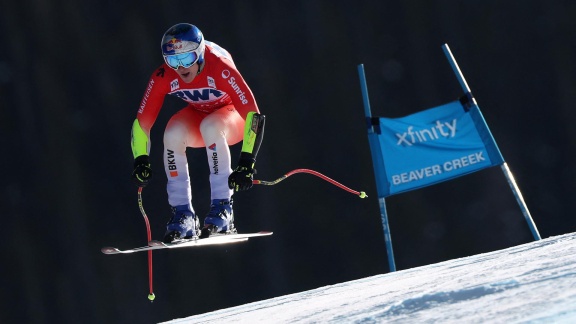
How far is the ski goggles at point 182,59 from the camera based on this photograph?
409cm

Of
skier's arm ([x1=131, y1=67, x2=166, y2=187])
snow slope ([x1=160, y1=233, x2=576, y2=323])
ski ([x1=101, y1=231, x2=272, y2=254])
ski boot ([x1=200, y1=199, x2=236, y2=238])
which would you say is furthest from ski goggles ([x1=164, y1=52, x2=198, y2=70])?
snow slope ([x1=160, y1=233, x2=576, y2=323])

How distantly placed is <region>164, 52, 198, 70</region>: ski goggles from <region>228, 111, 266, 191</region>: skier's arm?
344mm

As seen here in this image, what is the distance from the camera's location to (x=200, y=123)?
Result: 4.36 meters

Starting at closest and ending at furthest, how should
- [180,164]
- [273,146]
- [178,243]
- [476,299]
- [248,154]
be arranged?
[476,299] → [178,243] → [248,154] → [180,164] → [273,146]

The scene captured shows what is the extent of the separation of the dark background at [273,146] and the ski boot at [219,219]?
2022mm

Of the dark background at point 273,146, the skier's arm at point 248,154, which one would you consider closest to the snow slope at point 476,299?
the skier's arm at point 248,154

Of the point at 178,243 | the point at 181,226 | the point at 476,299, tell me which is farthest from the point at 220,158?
the point at 476,299

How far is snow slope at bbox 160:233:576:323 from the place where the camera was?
5.49 feet

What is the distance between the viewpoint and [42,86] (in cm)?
635

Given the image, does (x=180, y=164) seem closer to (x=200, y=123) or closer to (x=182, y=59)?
(x=200, y=123)

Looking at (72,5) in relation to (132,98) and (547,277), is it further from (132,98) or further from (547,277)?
(547,277)

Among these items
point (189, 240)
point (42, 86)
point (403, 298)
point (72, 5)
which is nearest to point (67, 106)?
point (42, 86)

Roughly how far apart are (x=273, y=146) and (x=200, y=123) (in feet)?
6.72

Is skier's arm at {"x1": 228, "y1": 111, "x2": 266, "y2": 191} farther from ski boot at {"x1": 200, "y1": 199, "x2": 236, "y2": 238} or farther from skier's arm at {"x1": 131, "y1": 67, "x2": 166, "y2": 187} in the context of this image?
skier's arm at {"x1": 131, "y1": 67, "x2": 166, "y2": 187}
